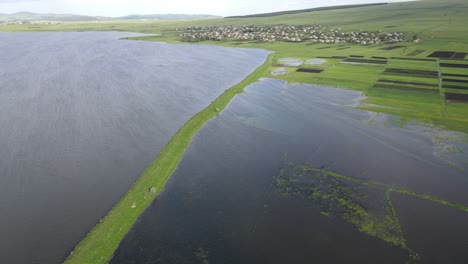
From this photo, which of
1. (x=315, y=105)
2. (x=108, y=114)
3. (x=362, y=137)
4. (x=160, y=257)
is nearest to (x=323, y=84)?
(x=315, y=105)

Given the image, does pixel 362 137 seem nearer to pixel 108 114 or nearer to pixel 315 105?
pixel 315 105

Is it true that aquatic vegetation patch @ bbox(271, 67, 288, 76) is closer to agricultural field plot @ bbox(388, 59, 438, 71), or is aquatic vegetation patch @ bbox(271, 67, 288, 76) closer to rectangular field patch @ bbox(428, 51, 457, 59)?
agricultural field plot @ bbox(388, 59, 438, 71)

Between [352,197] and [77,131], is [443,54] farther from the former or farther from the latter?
[77,131]

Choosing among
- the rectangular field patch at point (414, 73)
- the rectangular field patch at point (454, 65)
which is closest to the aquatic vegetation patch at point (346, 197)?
the rectangular field patch at point (414, 73)

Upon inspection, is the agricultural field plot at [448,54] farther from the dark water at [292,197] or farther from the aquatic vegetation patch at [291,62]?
the dark water at [292,197]

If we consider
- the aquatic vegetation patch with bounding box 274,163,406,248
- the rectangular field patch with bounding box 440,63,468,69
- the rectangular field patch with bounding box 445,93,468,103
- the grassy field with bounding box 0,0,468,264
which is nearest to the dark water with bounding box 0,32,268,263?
the grassy field with bounding box 0,0,468,264
